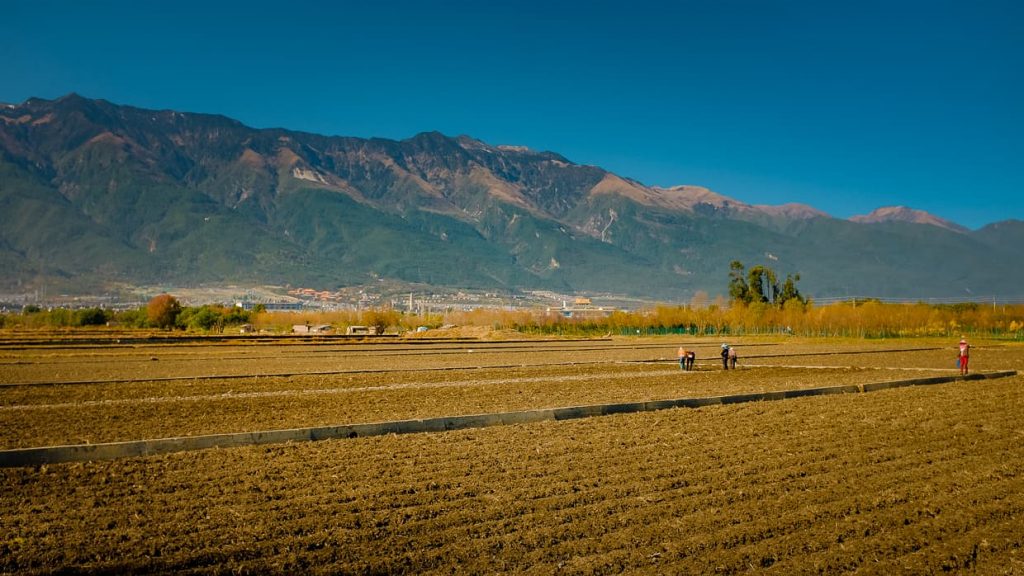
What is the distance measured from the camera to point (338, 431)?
49.1ft

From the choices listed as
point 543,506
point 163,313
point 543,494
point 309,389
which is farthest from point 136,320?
point 543,506

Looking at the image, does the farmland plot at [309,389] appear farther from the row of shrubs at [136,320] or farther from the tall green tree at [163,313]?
the tall green tree at [163,313]

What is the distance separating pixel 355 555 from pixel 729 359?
2924 centimetres

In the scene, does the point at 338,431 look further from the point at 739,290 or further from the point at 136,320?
the point at 136,320

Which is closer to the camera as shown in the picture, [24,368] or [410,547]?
[410,547]

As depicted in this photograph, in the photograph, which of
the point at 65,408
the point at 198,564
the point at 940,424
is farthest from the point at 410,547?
the point at 65,408

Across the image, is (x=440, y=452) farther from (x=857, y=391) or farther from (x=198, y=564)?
(x=857, y=391)

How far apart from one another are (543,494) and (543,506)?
0.60 metres

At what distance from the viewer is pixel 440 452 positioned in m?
13.3

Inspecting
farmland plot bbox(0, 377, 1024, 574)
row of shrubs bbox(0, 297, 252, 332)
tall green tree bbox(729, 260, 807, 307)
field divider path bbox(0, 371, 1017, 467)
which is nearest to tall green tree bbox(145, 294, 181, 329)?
row of shrubs bbox(0, 297, 252, 332)

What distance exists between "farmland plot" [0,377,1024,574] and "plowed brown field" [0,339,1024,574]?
3 cm

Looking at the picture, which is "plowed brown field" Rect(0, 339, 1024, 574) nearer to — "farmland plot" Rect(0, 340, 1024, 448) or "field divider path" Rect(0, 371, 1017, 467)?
"farmland plot" Rect(0, 340, 1024, 448)

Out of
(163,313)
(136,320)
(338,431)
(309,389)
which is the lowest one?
(309,389)

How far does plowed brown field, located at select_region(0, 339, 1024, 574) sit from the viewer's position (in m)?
7.92
